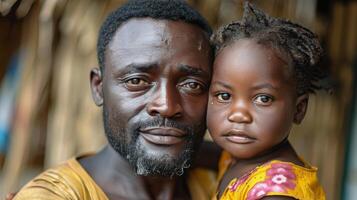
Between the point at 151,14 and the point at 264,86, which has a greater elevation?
the point at 151,14

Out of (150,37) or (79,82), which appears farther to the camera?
(79,82)

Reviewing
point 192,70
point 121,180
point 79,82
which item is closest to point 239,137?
point 192,70

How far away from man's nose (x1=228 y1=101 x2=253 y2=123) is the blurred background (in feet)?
3.76

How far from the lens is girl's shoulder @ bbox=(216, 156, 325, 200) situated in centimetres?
210

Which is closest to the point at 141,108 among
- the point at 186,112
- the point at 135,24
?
the point at 186,112

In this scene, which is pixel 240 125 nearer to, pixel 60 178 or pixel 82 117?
pixel 60 178

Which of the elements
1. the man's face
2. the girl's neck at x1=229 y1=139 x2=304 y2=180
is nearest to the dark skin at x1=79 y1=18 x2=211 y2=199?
the man's face

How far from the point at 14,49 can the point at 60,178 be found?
7.56ft

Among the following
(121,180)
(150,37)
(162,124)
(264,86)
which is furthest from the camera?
(121,180)

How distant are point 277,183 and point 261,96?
28 cm

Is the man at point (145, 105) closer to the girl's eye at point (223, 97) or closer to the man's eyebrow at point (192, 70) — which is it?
the man's eyebrow at point (192, 70)

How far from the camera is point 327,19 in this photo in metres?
4.41

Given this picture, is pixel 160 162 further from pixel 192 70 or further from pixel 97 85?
pixel 97 85

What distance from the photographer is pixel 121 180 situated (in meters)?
2.54
